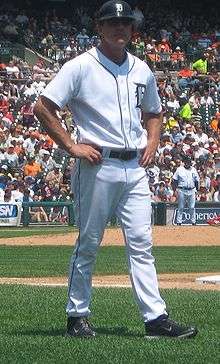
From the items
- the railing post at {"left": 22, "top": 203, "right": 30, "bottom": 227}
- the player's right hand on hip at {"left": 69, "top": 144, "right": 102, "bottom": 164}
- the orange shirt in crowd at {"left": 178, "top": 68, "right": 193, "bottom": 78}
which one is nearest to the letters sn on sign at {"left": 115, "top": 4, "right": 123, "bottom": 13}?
the player's right hand on hip at {"left": 69, "top": 144, "right": 102, "bottom": 164}

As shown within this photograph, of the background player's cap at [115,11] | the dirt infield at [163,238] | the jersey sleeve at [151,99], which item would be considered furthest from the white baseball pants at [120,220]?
the dirt infield at [163,238]

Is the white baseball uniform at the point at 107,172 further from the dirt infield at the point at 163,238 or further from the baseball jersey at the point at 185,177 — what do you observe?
the baseball jersey at the point at 185,177

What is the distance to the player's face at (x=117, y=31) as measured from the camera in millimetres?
6895

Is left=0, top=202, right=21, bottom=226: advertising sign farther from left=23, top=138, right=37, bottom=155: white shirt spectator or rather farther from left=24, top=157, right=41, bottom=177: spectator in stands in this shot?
left=23, top=138, right=37, bottom=155: white shirt spectator

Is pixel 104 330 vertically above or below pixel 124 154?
below

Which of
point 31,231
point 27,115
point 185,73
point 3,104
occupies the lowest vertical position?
point 31,231

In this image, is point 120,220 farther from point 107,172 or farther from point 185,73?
point 185,73

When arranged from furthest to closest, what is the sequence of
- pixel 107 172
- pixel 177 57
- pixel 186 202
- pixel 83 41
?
pixel 177 57
pixel 83 41
pixel 186 202
pixel 107 172

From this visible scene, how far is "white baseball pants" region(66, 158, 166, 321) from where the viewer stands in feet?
22.7

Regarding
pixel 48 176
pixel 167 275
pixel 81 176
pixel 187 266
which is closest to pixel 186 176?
pixel 48 176

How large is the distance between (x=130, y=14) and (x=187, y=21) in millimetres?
34283

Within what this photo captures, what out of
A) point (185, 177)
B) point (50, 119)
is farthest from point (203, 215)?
point (50, 119)

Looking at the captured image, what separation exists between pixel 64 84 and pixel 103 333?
5.45 feet

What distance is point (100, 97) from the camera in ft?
Answer: 22.7
